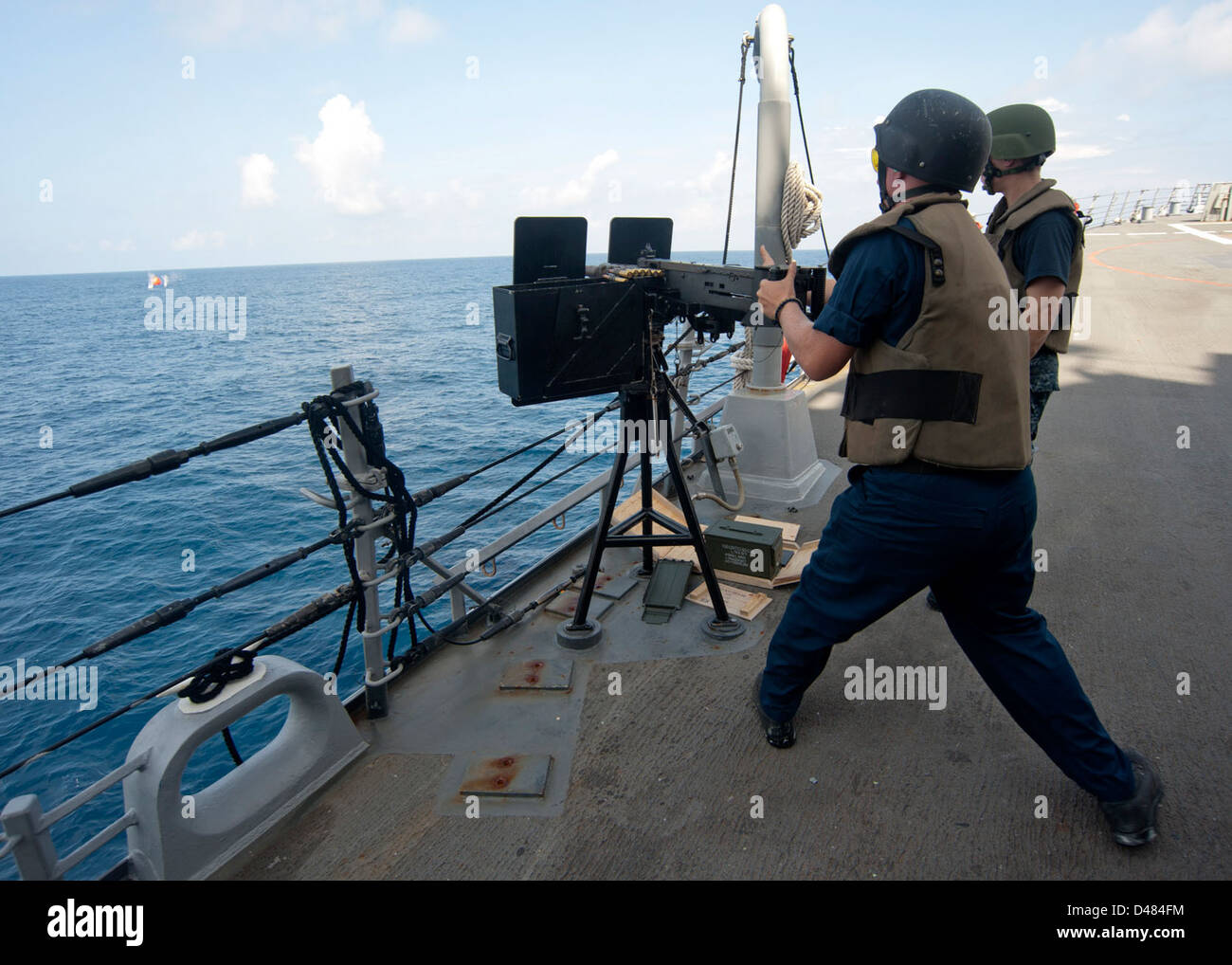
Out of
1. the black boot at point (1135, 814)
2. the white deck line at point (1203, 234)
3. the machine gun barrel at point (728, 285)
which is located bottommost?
the black boot at point (1135, 814)

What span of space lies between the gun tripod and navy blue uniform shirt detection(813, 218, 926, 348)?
1.52m

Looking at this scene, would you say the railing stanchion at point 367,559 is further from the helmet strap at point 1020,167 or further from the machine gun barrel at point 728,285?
the helmet strap at point 1020,167

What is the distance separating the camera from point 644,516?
4.14 metres

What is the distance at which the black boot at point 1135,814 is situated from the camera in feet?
8.07

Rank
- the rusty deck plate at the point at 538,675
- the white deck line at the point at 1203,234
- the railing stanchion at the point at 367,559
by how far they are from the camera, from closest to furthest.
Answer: the railing stanchion at the point at 367,559 < the rusty deck plate at the point at 538,675 < the white deck line at the point at 1203,234

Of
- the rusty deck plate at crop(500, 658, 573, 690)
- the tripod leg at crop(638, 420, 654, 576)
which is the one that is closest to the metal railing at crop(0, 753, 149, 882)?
the rusty deck plate at crop(500, 658, 573, 690)

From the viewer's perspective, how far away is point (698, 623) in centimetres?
411

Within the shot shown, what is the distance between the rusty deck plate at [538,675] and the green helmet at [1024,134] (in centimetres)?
315

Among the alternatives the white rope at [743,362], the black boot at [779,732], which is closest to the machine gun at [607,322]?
the black boot at [779,732]

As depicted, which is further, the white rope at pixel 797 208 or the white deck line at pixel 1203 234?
the white deck line at pixel 1203 234

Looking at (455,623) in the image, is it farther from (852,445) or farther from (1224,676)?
(1224,676)

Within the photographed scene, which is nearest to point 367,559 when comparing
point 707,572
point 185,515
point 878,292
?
point 707,572

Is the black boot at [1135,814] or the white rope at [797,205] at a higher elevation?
the white rope at [797,205]

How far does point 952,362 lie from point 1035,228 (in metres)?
1.52
